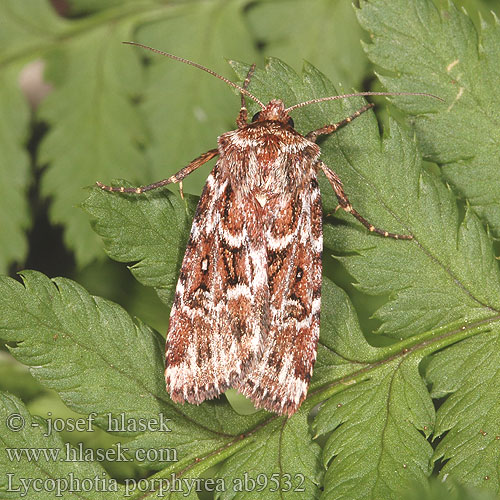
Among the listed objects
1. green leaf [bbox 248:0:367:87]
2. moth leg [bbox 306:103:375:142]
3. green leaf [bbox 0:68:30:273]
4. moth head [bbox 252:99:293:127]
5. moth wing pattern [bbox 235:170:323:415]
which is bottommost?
moth wing pattern [bbox 235:170:323:415]

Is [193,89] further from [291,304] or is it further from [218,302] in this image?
[291,304]

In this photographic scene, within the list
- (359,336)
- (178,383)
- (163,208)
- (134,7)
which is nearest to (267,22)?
(134,7)

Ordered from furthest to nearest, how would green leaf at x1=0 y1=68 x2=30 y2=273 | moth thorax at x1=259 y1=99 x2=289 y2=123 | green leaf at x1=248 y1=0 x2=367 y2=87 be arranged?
green leaf at x1=0 y1=68 x2=30 y2=273, green leaf at x1=248 y1=0 x2=367 y2=87, moth thorax at x1=259 y1=99 x2=289 y2=123

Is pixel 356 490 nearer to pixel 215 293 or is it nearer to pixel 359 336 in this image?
pixel 359 336

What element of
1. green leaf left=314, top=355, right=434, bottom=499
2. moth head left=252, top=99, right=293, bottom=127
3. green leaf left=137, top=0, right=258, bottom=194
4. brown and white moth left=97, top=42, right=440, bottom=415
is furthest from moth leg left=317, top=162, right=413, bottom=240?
green leaf left=137, top=0, right=258, bottom=194

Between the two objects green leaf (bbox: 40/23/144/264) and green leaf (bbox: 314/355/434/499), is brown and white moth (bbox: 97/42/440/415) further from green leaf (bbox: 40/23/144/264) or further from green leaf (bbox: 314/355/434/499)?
green leaf (bbox: 40/23/144/264)

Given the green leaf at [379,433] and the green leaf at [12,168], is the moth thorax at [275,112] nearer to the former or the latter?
the green leaf at [379,433]
